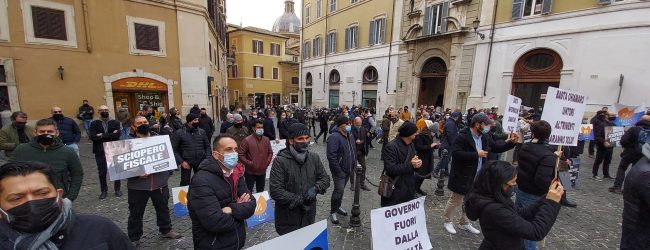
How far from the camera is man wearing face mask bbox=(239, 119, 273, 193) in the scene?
15.1 feet

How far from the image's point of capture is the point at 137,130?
410 centimetres

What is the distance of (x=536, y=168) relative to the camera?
309 centimetres

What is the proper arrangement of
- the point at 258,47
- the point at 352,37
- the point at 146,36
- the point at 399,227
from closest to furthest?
1. the point at 399,227
2. the point at 146,36
3. the point at 352,37
4. the point at 258,47

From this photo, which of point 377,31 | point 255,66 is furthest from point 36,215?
point 255,66

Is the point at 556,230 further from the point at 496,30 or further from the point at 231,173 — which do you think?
the point at 496,30

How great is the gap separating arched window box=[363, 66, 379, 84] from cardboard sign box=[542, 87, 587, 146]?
19.8 m

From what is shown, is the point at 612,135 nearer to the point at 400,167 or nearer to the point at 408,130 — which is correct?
the point at 408,130

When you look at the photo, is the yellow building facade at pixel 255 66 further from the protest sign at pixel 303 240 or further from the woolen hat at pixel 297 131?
the protest sign at pixel 303 240

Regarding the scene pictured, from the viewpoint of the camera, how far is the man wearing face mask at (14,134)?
4.43 meters

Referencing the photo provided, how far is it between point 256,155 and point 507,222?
372 centimetres

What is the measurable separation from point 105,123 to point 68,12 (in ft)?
30.5

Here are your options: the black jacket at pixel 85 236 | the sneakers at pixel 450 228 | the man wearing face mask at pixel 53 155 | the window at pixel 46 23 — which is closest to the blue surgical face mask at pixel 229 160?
the black jacket at pixel 85 236

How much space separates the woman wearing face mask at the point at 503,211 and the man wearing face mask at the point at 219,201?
6.71 feet

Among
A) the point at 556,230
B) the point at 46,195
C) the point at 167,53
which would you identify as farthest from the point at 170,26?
the point at 556,230
